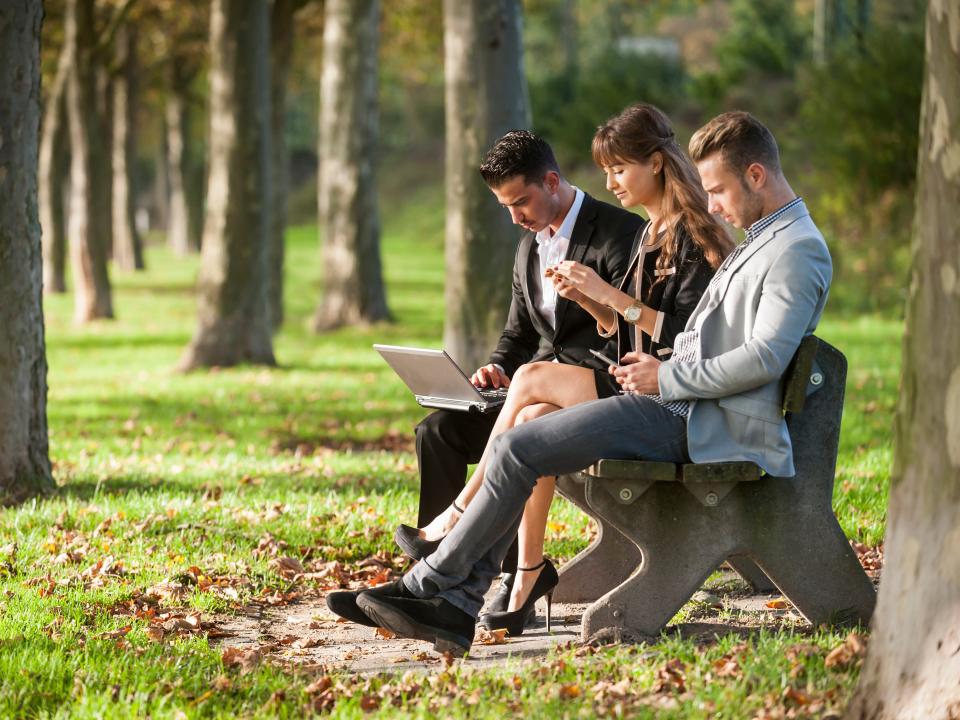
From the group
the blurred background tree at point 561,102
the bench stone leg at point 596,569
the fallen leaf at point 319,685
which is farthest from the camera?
the blurred background tree at point 561,102

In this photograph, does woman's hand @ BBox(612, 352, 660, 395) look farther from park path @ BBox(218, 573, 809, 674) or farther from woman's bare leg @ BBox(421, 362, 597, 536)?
park path @ BBox(218, 573, 809, 674)

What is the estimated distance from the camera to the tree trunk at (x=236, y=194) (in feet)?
48.0

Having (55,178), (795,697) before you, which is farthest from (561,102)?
(795,697)

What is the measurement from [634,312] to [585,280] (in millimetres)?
219

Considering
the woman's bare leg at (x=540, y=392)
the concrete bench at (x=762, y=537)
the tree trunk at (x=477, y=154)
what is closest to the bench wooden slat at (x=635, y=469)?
the concrete bench at (x=762, y=537)

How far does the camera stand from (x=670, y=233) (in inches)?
206

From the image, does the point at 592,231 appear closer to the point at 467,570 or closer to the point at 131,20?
the point at 467,570

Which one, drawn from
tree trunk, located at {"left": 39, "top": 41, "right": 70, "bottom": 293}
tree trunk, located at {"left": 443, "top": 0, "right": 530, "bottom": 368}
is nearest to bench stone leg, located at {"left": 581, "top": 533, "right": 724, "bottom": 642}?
tree trunk, located at {"left": 443, "top": 0, "right": 530, "bottom": 368}

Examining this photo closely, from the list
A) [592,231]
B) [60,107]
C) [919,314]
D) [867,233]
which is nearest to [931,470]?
[919,314]

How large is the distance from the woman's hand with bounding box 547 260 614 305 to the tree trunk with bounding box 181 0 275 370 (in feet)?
33.4

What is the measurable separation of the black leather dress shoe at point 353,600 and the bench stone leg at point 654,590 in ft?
2.28

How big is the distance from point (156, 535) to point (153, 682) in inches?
95.6

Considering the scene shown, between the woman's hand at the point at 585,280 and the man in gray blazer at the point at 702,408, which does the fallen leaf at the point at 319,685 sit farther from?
the woman's hand at the point at 585,280

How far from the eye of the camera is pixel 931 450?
146 inches
